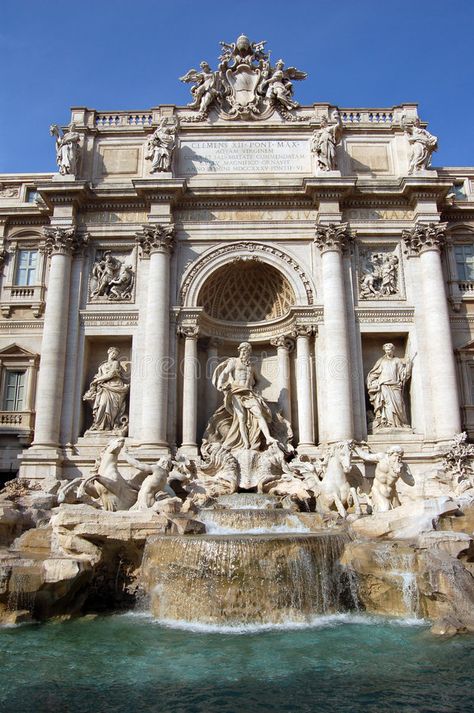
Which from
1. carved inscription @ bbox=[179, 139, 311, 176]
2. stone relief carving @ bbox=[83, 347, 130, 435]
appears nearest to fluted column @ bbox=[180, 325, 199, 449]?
stone relief carving @ bbox=[83, 347, 130, 435]

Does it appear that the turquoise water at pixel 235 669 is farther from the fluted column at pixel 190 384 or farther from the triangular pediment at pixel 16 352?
the triangular pediment at pixel 16 352

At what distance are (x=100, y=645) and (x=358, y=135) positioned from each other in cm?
1933

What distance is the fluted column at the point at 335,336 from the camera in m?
18.4

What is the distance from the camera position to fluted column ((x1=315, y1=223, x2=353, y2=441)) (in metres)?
18.4

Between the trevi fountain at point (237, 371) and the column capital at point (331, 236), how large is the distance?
77mm

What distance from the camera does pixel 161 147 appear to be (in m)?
20.9

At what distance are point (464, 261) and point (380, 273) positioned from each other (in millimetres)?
3422

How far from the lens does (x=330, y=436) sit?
1839 centimetres

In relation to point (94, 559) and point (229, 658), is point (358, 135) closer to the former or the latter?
point (94, 559)

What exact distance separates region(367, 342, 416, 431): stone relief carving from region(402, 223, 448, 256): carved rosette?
3.61 m

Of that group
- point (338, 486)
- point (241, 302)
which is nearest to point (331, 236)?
point (241, 302)

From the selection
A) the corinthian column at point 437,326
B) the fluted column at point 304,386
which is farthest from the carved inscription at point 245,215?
the fluted column at point 304,386

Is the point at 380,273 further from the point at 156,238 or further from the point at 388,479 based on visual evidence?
the point at 388,479

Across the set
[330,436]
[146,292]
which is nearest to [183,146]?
[146,292]
